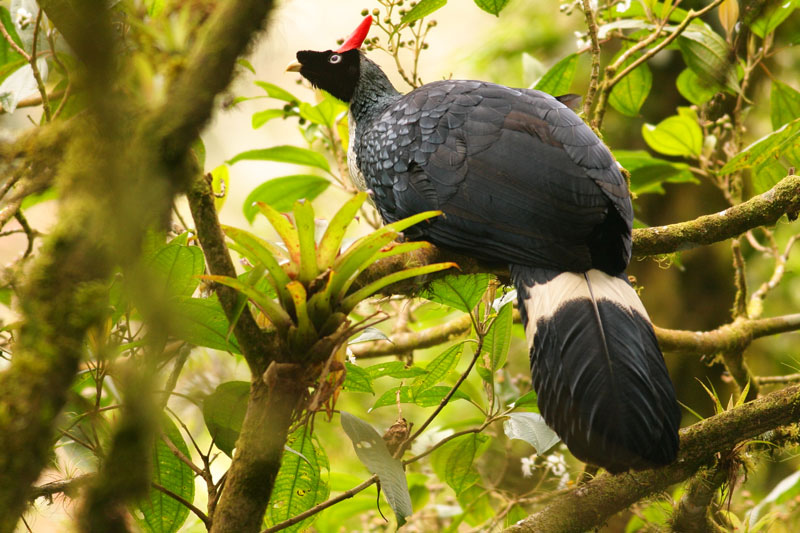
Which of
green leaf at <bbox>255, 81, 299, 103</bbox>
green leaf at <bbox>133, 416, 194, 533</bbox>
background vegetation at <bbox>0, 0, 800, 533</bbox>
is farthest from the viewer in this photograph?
green leaf at <bbox>255, 81, 299, 103</bbox>

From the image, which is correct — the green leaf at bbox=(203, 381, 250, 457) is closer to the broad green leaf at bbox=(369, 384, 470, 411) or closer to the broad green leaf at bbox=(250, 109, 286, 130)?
the broad green leaf at bbox=(369, 384, 470, 411)

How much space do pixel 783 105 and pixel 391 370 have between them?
7.93 feet

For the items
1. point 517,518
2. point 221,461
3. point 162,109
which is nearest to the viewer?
point 162,109

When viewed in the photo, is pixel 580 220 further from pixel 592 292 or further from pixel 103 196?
pixel 103 196

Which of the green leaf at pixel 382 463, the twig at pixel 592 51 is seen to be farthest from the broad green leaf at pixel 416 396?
the twig at pixel 592 51

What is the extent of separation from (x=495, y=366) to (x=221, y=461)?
2634 millimetres

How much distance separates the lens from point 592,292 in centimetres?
227

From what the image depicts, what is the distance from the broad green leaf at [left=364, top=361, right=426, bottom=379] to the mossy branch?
2.08ft

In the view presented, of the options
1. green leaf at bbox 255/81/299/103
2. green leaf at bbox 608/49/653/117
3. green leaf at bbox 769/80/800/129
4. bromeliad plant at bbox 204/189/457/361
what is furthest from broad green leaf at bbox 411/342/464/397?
green leaf at bbox 769/80/800/129

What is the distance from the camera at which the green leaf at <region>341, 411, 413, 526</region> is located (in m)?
1.84

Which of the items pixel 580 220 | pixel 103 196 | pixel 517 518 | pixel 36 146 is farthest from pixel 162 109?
pixel 517 518

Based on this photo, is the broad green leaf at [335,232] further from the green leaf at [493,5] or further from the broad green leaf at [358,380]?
the green leaf at [493,5]

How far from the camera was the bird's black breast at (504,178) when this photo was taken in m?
2.40

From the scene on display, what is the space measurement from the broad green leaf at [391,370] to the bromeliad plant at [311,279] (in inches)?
27.9
